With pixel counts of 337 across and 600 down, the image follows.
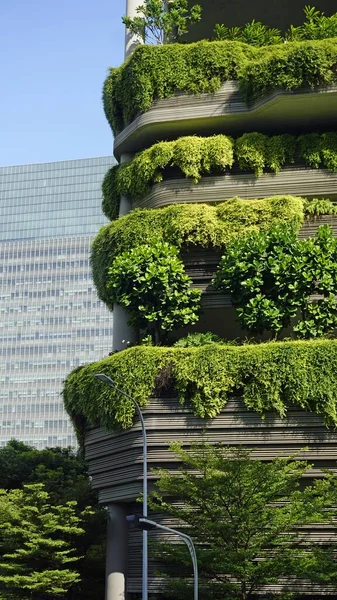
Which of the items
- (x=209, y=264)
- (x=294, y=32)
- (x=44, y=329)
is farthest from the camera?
(x=44, y=329)

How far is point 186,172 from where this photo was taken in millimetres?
38938

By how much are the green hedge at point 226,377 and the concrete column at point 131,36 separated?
52.2 feet

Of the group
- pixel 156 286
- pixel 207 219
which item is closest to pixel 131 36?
pixel 207 219

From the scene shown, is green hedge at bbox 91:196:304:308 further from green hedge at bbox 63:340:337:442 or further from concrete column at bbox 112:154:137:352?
green hedge at bbox 63:340:337:442

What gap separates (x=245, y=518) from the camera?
30.0 metres

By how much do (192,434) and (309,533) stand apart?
505cm

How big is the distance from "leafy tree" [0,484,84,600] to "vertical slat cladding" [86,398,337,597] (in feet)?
7.99

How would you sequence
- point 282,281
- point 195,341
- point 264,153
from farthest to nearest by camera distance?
1. point 264,153
2. point 195,341
3. point 282,281

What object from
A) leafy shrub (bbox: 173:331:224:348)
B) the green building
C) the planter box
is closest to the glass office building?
the planter box

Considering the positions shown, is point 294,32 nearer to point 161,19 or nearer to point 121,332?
point 161,19

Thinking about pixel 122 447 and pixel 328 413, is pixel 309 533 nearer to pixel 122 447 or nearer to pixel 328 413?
pixel 328 413

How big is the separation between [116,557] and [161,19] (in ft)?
74.0

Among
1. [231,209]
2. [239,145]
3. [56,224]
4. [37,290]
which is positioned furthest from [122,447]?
[56,224]

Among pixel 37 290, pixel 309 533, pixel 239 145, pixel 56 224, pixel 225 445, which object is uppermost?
pixel 56 224
